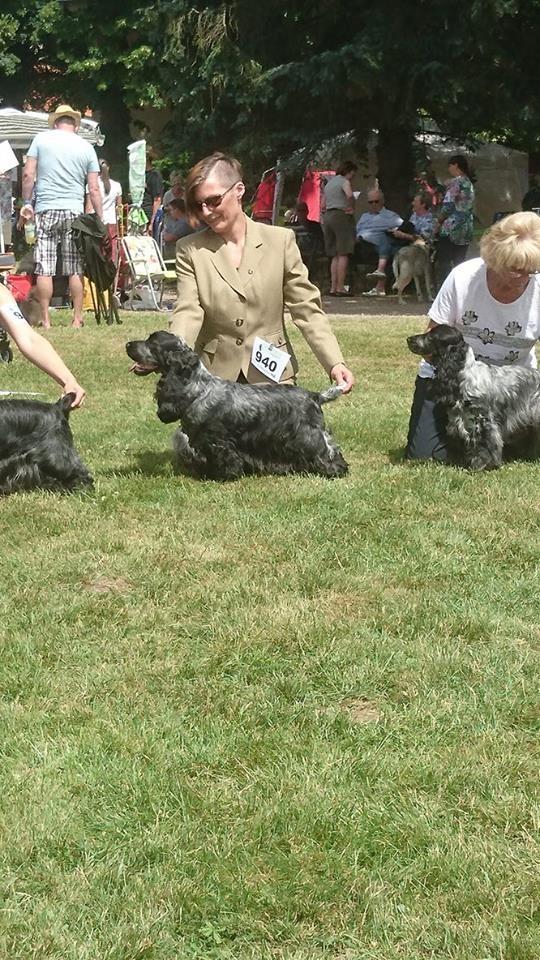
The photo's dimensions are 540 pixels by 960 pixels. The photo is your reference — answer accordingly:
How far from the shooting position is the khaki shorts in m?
15.8

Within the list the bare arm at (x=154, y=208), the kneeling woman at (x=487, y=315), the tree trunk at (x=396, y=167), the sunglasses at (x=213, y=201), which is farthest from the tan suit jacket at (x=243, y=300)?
the bare arm at (x=154, y=208)

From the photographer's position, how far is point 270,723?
316 cm

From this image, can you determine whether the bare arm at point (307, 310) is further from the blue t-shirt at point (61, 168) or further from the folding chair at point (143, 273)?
the folding chair at point (143, 273)

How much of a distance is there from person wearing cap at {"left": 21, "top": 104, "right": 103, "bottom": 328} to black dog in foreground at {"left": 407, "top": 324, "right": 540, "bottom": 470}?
6.33 metres

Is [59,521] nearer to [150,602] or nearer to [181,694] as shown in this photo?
[150,602]

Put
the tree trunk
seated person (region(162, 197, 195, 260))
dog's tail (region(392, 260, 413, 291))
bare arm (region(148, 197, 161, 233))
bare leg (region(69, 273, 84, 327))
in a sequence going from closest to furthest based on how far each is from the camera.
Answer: bare leg (region(69, 273, 84, 327)) < dog's tail (region(392, 260, 413, 291)) < seated person (region(162, 197, 195, 260)) < the tree trunk < bare arm (region(148, 197, 161, 233))

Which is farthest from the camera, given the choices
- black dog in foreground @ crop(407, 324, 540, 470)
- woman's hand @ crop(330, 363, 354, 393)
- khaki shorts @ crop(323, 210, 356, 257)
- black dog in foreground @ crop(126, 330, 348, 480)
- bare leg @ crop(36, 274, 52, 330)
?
khaki shorts @ crop(323, 210, 356, 257)

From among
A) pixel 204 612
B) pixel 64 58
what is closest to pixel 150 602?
pixel 204 612

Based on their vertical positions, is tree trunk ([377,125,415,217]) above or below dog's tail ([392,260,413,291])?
above

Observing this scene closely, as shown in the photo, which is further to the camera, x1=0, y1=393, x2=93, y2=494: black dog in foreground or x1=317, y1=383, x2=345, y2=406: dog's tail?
x1=317, y1=383, x2=345, y2=406: dog's tail

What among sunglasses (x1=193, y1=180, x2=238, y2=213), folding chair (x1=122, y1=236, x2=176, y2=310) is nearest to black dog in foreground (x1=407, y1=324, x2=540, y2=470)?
sunglasses (x1=193, y1=180, x2=238, y2=213)

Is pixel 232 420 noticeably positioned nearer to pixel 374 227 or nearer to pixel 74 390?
pixel 74 390

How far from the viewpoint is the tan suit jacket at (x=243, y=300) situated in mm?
5961

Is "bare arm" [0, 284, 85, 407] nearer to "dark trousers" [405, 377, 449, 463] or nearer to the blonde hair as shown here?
"dark trousers" [405, 377, 449, 463]
